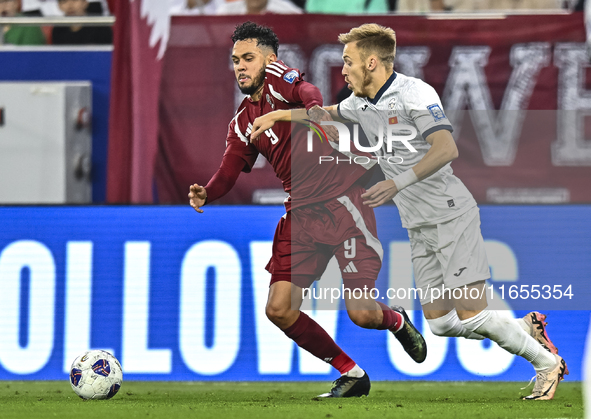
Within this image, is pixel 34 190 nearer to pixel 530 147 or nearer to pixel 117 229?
pixel 117 229

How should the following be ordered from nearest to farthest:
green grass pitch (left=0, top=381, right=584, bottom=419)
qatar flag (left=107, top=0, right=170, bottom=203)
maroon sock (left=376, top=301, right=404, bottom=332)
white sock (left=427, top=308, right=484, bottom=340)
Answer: green grass pitch (left=0, top=381, right=584, bottom=419) → white sock (left=427, top=308, right=484, bottom=340) → maroon sock (left=376, top=301, right=404, bottom=332) → qatar flag (left=107, top=0, right=170, bottom=203)

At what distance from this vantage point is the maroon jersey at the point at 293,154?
209 inches

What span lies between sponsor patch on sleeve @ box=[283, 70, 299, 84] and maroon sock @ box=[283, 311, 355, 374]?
1364mm

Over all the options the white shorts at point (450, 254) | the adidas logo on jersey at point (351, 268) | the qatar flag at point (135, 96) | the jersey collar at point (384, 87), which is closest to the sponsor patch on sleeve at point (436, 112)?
the jersey collar at point (384, 87)

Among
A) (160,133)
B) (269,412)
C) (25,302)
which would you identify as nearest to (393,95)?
(269,412)

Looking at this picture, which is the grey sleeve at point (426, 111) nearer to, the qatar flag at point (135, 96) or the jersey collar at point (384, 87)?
the jersey collar at point (384, 87)

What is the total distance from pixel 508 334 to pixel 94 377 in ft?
7.75

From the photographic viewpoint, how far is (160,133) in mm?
7172

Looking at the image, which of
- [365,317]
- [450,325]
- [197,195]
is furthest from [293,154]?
[450,325]

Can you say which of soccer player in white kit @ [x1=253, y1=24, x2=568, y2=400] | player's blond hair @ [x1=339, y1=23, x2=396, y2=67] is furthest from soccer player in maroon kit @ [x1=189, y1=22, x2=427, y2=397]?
player's blond hair @ [x1=339, y1=23, x2=396, y2=67]

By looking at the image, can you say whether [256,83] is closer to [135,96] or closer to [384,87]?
[384,87]

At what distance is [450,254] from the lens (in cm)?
489

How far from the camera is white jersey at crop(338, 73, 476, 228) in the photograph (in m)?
4.95

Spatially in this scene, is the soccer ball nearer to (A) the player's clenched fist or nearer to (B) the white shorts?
(A) the player's clenched fist
